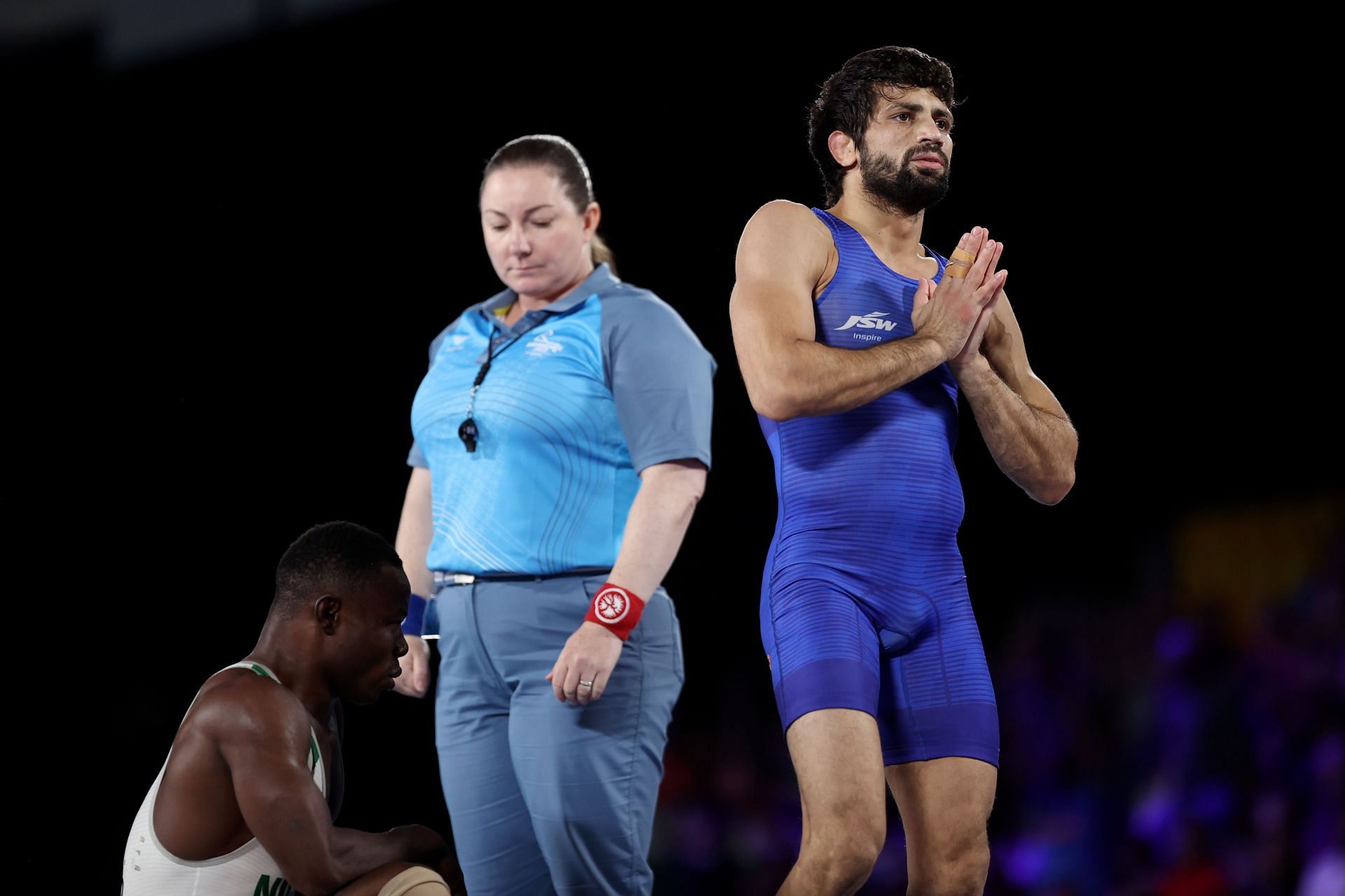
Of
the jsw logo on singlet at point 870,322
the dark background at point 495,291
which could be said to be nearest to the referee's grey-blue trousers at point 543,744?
the jsw logo on singlet at point 870,322

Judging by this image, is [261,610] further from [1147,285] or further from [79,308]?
[1147,285]

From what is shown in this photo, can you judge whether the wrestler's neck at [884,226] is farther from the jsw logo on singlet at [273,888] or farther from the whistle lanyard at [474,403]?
the jsw logo on singlet at [273,888]

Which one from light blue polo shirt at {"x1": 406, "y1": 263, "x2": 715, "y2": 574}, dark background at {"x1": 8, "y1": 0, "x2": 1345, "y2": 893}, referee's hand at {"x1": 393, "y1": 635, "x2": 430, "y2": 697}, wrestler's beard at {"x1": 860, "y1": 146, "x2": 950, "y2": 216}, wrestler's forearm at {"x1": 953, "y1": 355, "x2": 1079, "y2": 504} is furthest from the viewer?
dark background at {"x1": 8, "y1": 0, "x2": 1345, "y2": 893}

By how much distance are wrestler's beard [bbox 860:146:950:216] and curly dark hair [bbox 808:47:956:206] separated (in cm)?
6

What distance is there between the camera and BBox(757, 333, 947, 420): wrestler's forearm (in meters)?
2.09

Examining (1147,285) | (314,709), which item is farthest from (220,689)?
(1147,285)

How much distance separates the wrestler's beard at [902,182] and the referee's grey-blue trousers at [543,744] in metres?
0.83

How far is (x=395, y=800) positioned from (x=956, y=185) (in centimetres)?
319

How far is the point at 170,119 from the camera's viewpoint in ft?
15.1

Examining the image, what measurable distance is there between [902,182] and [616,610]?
0.89 meters

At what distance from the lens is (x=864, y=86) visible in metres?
2.42

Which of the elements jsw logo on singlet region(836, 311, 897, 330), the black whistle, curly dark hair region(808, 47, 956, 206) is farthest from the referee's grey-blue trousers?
curly dark hair region(808, 47, 956, 206)

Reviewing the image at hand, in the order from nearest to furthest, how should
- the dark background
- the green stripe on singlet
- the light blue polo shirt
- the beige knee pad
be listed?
the beige knee pad, the green stripe on singlet, the light blue polo shirt, the dark background

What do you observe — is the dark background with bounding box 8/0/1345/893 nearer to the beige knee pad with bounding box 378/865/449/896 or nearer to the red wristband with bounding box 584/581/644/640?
the red wristband with bounding box 584/581/644/640
